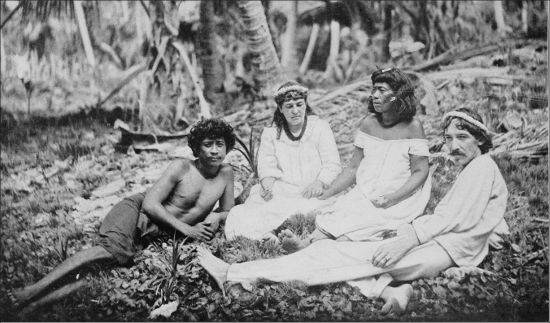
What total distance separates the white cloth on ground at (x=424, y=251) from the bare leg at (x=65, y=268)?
0.97m

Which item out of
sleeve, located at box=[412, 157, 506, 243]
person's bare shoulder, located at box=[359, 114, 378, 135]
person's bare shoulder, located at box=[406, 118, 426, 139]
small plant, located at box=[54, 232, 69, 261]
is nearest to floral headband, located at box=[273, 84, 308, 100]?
person's bare shoulder, located at box=[359, 114, 378, 135]

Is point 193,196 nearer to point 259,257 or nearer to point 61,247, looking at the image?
point 259,257

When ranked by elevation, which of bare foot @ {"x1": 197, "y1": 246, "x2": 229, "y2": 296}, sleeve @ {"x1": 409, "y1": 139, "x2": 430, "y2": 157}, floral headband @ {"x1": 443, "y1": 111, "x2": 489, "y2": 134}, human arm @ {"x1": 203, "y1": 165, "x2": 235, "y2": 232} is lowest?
bare foot @ {"x1": 197, "y1": 246, "x2": 229, "y2": 296}

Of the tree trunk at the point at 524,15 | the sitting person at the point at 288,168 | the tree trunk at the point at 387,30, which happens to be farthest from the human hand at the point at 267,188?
the tree trunk at the point at 524,15

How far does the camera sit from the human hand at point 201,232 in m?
4.50

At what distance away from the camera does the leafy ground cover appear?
4367 mm

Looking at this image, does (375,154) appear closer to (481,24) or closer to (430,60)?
(430,60)

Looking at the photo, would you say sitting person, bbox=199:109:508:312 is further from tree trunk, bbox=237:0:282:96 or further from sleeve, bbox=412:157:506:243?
tree trunk, bbox=237:0:282:96

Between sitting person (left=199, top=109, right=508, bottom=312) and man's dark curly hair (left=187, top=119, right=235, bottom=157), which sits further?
man's dark curly hair (left=187, top=119, right=235, bottom=157)

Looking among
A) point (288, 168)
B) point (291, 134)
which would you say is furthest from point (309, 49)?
point (288, 168)

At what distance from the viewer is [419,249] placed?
14.3 ft

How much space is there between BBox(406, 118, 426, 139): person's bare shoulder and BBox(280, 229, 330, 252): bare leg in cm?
100

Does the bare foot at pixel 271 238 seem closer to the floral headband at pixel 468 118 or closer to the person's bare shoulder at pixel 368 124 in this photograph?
the person's bare shoulder at pixel 368 124

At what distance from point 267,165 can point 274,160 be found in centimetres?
7
